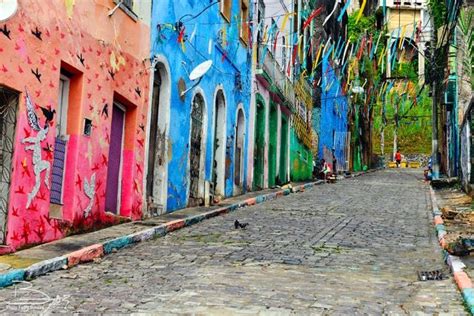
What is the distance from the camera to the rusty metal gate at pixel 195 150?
13542mm

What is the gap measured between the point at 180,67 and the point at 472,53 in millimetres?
8043

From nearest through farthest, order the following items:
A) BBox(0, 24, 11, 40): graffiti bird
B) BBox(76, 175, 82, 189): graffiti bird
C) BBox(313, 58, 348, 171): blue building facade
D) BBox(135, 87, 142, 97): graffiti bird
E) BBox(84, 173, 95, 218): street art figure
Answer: BBox(0, 24, 11, 40): graffiti bird
BBox(76, 175, 82, 189): graffiti bird
BBox(84, 173, 95, 218): street art figure
BBox(135, 87, 142, 97): graffiti bird
BBox(313, 58, 348, 171): blue building facade

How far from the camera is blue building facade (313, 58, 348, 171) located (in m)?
31.1

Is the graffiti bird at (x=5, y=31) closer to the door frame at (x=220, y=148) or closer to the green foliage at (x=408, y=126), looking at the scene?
the door frame at (x=220, y=148)

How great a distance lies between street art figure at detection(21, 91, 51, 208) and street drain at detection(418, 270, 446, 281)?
196 inches

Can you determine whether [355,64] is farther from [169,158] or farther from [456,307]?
[456,307]

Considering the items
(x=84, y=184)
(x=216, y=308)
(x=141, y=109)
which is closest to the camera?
(x=216, y=308)

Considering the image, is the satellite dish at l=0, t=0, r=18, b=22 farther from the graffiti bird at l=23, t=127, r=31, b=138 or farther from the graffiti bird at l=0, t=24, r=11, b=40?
the graffiti bird at l=23, t=127, r=31, b=138

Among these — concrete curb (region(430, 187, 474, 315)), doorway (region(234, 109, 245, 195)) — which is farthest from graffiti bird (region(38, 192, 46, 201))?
doorway (region(234, 109, 245, 195))

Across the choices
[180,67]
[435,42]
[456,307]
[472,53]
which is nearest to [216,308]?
[456,307]

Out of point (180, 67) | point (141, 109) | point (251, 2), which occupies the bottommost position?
point (141, 109)

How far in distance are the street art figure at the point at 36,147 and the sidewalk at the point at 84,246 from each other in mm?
792

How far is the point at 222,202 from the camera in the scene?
14797 mm

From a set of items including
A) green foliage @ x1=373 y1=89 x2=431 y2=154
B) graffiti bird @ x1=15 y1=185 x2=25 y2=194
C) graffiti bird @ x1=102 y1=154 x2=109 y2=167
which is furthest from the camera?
green foliage @ x1=373 y1=89 x2=431 y2=154
